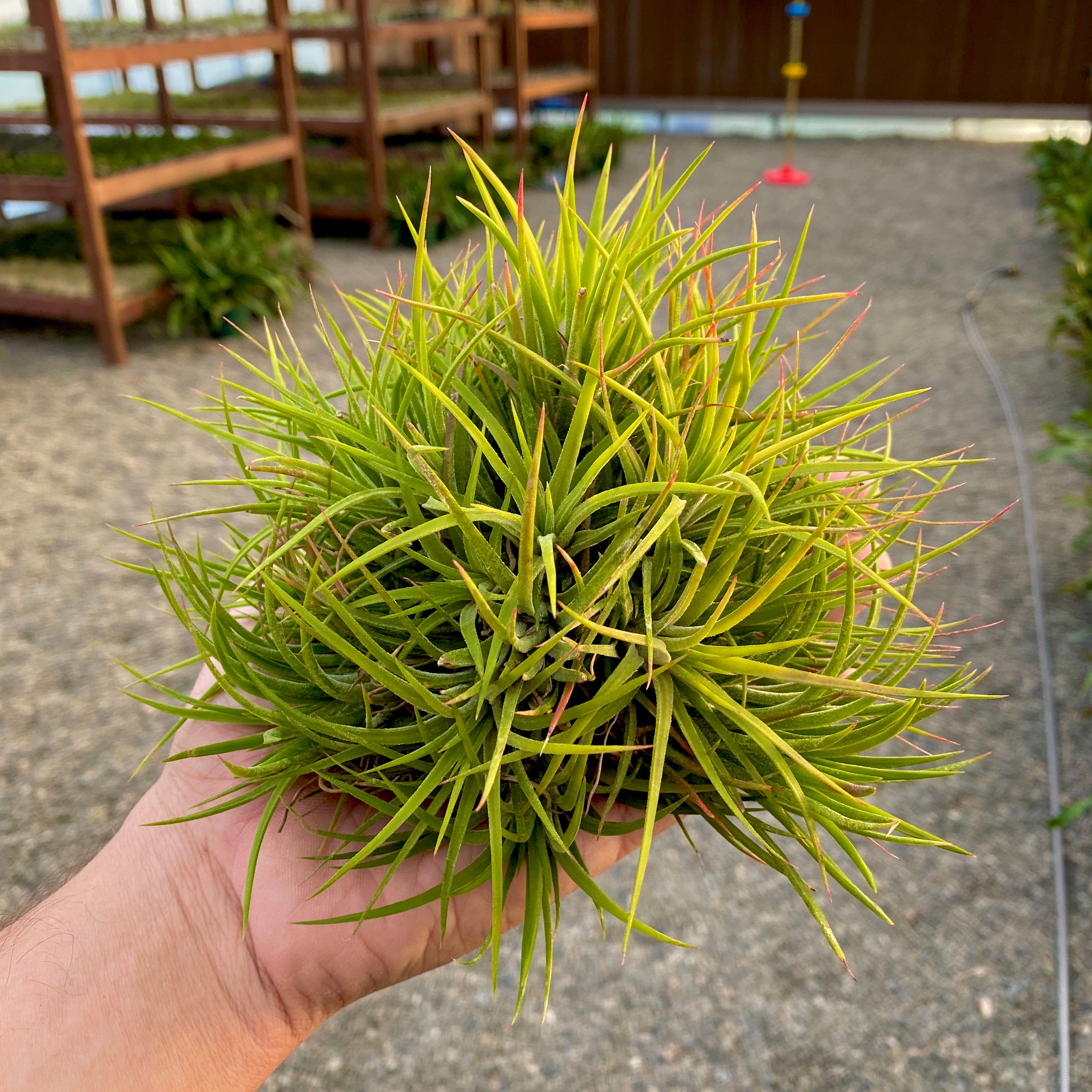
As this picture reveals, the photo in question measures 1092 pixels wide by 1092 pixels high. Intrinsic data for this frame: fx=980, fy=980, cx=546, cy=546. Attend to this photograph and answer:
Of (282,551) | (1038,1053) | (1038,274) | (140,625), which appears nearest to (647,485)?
(282,551)

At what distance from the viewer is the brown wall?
21.9ft

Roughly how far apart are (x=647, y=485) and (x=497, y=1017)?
3.52 feet

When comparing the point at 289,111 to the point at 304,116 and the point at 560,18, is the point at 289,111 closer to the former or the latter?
the point at 304,116

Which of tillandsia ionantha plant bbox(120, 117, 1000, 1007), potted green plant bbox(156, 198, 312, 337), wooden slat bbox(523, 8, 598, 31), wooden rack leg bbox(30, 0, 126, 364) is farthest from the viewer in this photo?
wooden slat bbox(523, 8, 598, 31)

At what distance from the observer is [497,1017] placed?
1339mm

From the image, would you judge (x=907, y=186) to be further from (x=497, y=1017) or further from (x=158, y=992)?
(x=158, y=992)

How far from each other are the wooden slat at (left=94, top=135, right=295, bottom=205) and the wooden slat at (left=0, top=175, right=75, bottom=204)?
10cm

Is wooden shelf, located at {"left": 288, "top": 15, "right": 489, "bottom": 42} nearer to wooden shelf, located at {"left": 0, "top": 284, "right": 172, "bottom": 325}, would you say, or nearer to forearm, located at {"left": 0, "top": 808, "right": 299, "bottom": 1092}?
wooden shelf, located at {"left": 0, "top": 284, "right": 172, "bottom": 325}

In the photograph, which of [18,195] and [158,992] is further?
[18,195]

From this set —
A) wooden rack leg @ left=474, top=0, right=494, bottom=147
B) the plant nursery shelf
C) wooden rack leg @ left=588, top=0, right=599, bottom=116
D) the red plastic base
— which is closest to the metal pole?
the red plastic base

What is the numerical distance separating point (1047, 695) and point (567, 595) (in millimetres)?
1587

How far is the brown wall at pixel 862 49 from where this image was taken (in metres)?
6.66

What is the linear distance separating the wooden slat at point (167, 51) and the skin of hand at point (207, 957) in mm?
2719

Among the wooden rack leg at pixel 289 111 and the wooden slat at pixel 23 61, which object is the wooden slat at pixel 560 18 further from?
the wooden slat at pixel 23 61
